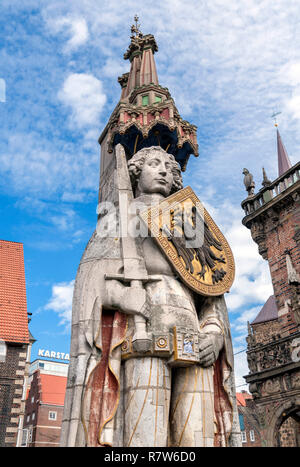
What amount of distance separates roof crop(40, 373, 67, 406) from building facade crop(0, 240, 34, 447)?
15.4 m

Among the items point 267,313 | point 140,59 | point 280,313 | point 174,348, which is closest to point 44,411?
point 267,313

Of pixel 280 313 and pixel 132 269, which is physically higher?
pixel 280 313

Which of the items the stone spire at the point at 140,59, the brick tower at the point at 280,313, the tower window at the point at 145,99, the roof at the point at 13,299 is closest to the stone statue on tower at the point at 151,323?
the tower window at the point at 145,99

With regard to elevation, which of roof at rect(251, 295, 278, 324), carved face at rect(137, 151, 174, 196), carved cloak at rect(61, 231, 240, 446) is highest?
roof at rect(251, 295, 278, 324)

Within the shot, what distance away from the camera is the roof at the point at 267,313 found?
1357 inches

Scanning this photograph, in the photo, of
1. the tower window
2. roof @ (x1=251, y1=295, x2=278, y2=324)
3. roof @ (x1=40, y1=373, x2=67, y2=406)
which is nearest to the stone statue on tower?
the tower window

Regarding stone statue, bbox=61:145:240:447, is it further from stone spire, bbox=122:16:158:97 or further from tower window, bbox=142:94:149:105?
stone spire, bbox=122:16:158:97

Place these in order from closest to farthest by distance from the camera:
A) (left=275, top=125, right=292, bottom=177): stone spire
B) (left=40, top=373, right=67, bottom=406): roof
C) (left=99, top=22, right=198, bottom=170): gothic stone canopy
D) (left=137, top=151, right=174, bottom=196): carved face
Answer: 1. (left=137, top=151, right=174, bottom=196): carved face
2. (left=99, top=22, right=198, bottom=170): gothic stone canopy
3. (left=40, top=373, right=67, bottom=406): roof
4. (left=275, top=125, right=292, bottom=177): stone spire

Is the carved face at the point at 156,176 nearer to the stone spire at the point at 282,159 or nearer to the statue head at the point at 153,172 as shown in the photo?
the statue head at the point at 153,172

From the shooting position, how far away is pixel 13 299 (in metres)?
18.2

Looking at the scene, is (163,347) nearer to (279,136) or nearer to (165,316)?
(165,316)

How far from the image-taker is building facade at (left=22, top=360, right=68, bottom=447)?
31609mm

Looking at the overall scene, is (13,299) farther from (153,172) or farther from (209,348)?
(209,348)

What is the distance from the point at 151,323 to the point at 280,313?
45.2ft
